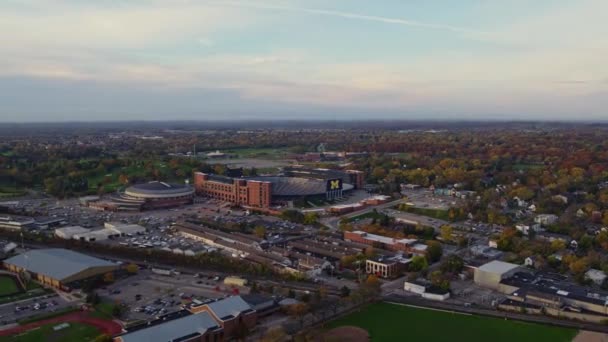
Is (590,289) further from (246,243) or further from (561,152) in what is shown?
(561,152)

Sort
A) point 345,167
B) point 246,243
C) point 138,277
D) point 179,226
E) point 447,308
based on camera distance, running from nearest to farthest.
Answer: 1. point 447,308
2. point 138,277
3. point 246,243
4. point 179,226
5. point 345,167

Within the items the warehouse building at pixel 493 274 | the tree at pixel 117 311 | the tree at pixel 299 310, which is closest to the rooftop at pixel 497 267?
the warehouse building at pixel 493 274

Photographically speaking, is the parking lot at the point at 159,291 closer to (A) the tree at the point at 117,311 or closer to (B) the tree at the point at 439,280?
(A) the tree at the point at 117,311

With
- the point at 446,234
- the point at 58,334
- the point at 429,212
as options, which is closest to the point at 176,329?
the point at 58,334

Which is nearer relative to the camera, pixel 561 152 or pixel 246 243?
pixel 246 243

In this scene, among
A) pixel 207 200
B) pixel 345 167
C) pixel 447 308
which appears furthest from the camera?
pixel 345 167

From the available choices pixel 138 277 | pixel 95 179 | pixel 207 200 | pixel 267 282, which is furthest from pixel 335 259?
pixel 95 179
